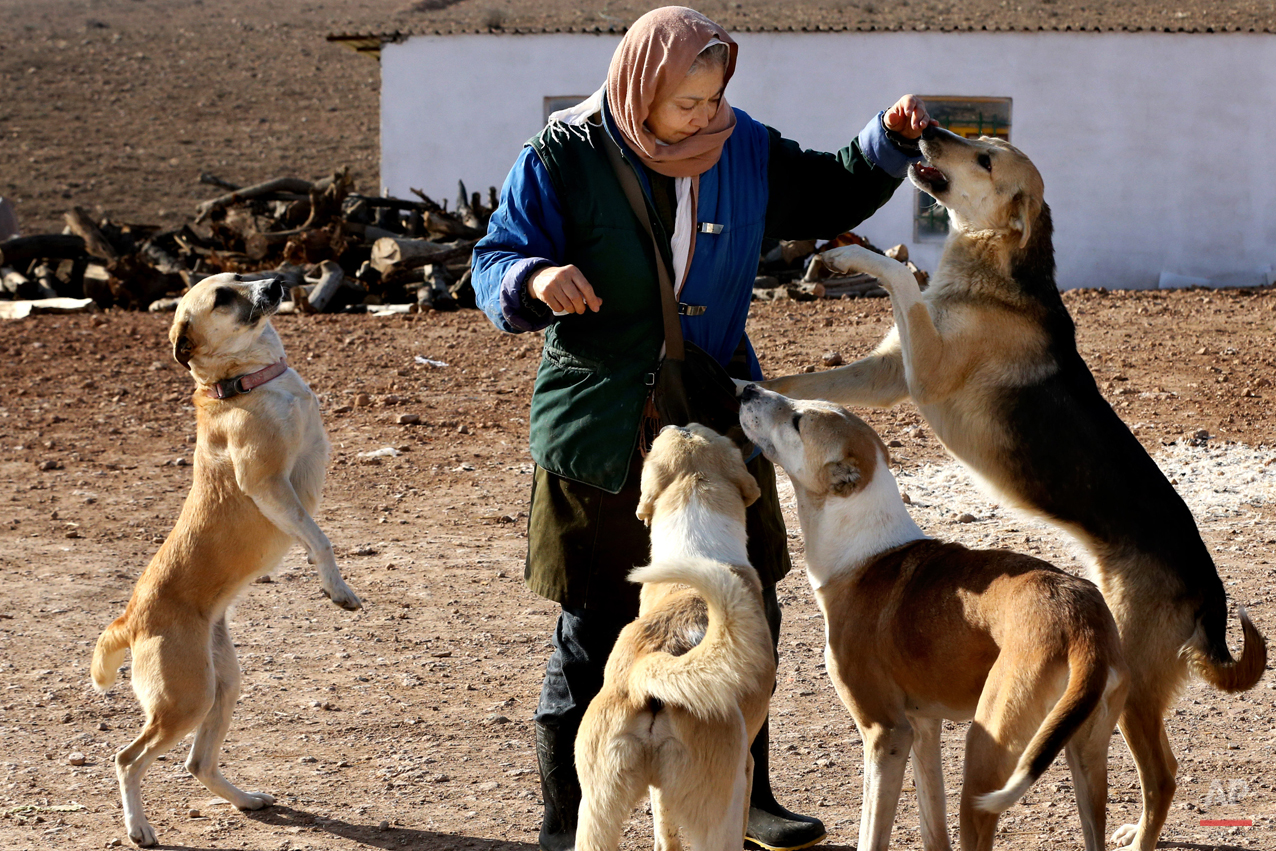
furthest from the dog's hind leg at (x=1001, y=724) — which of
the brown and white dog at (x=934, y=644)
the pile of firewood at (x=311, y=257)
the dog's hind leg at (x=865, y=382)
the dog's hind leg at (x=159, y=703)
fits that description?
the pile of firewood at (x=311, y=257)

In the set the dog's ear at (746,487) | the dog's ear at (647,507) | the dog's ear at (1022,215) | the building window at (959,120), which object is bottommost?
the dog's ear at (647,507)

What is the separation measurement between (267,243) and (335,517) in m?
7.91

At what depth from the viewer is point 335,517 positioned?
305 inches

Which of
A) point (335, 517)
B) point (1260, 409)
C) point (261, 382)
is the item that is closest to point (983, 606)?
point (261, 382)

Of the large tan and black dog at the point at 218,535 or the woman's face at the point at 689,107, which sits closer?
the woman's face at the point at 689,107

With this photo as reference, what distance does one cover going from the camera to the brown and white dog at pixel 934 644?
308 cm

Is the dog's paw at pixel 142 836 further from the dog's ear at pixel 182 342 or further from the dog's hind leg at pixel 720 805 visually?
the dog's hind leg at pixel 720 805

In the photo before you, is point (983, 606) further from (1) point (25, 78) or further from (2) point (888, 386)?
(1) point (25, 78)

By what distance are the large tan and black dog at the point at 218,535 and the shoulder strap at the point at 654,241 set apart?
5.19ft

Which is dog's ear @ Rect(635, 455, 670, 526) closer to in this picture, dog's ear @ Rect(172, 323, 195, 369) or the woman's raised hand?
the woman's raised hand

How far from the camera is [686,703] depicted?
9.83 ft

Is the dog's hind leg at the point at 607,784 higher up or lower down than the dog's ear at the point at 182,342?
lower down

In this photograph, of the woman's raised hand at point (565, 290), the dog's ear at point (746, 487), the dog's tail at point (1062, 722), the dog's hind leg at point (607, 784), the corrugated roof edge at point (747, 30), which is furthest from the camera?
the corrugated roof edge at point (747, 30)

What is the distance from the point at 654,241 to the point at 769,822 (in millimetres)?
1827
